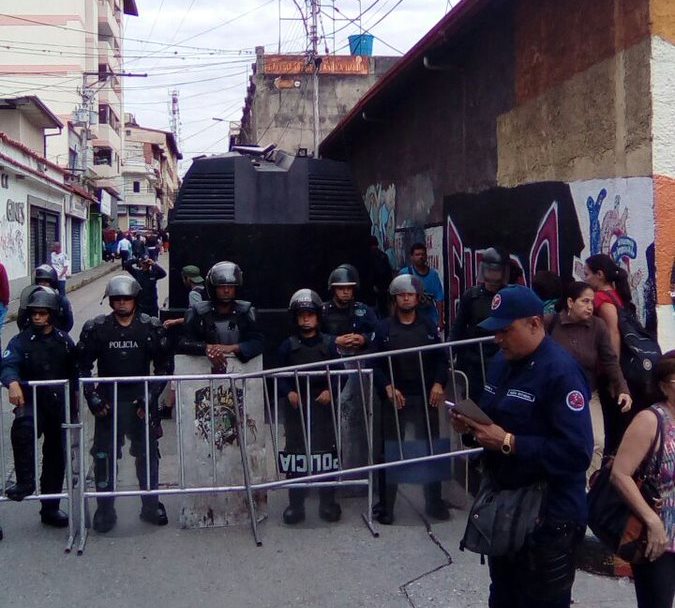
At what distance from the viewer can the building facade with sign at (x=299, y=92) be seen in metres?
32.9

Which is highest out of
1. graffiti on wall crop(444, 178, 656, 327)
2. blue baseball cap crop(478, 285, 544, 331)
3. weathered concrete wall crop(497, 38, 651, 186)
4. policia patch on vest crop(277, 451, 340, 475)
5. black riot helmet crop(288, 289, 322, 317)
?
weathered concrete wall crop(497, 38, 651, 186)

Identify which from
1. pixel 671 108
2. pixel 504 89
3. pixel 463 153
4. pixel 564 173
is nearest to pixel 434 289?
pixel 463 153

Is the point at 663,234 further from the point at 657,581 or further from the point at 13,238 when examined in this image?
the point at 13,238

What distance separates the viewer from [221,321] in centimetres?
654

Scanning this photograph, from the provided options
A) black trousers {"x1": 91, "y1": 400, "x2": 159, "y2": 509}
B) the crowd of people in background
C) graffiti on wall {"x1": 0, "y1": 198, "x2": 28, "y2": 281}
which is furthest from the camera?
graffiti on wall {"x1": 0, "y1": 198, "x2": 28, "y2": 281}

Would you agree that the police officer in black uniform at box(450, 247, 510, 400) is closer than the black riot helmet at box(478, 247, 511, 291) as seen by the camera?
Yes

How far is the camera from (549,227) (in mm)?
7133

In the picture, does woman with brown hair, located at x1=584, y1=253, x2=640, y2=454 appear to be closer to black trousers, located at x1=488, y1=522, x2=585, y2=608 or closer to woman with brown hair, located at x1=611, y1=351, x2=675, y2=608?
woman with brown hair, located at x1=611, y1=351, x2=675, y2=608

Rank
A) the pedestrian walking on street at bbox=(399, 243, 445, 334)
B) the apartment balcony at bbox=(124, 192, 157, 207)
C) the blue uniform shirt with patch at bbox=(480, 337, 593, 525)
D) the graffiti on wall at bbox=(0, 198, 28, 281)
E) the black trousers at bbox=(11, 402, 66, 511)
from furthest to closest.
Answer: the apartment balcony at bbox=(124, 192, 157, 207)
the graffiti on wall at bbox=(0, 198, 28, 281)
the pedestrian walking on street at bbox=(399, 243, 445, 334)
the black trousers at bbox=(11, 402, 66, 511)
the blue uniform shirt with patch at bbox=(480, 337, 593, 525)

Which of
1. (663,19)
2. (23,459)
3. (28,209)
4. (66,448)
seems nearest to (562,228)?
(663,19)

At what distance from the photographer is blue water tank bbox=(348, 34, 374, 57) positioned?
31983 millimetres

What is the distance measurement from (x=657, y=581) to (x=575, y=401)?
3.10 ft

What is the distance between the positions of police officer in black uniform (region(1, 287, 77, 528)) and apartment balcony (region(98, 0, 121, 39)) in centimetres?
4655

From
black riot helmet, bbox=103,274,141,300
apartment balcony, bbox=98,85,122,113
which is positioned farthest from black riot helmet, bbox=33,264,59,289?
apartment balcony, bbox=98,85,122,113
